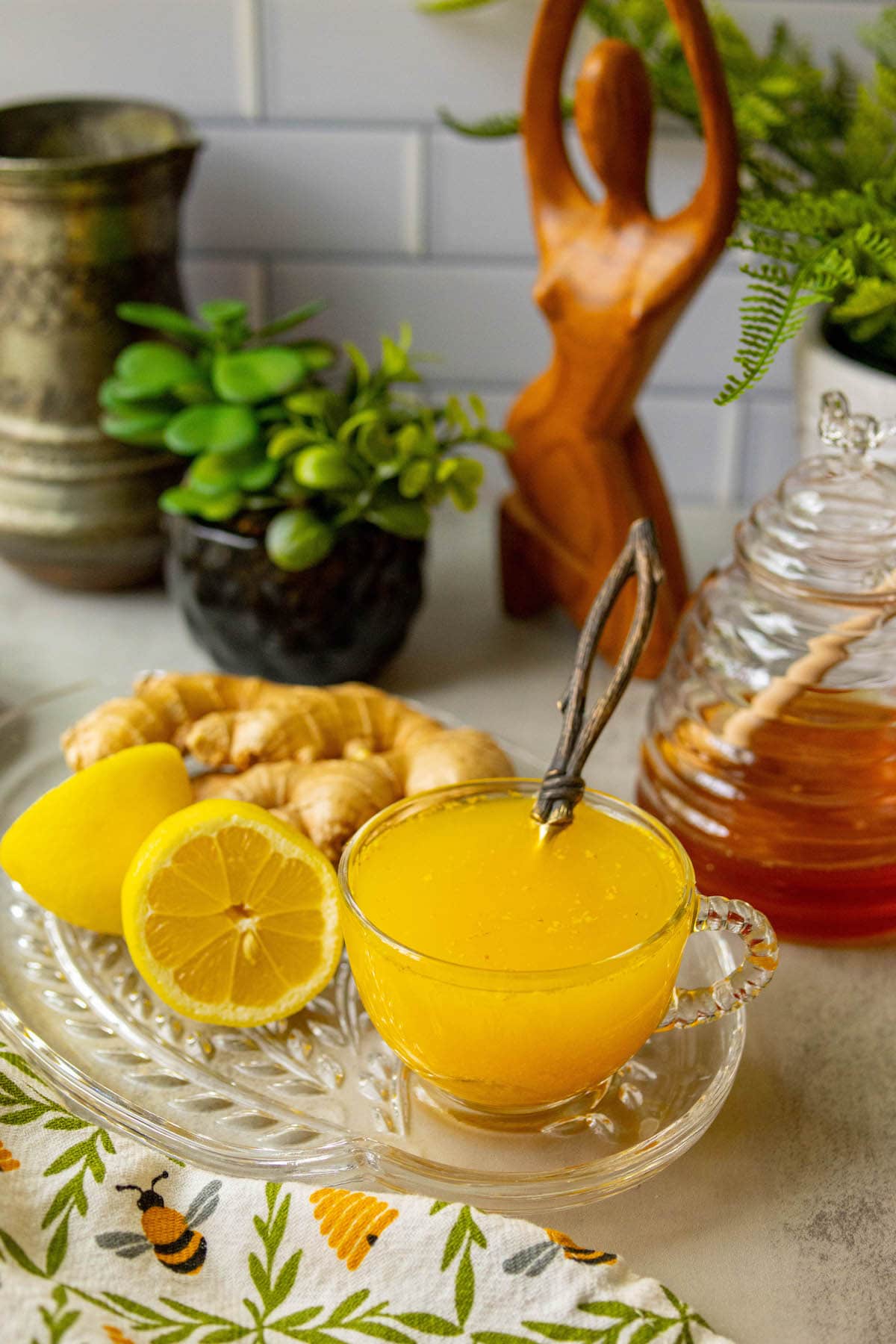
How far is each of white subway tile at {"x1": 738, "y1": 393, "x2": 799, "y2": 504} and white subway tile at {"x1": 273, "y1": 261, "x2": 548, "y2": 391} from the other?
0.68 feet

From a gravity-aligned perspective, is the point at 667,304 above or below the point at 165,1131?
above

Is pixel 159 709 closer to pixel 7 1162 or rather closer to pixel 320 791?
pixel 320 791

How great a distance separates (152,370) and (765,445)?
2.03 ft

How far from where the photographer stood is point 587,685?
66 cm

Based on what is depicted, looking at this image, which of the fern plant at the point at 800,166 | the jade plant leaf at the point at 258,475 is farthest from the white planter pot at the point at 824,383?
the jade plant leaf at the point at 258,475

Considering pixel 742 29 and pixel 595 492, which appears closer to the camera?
pixel 595 492

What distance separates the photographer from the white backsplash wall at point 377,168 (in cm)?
115

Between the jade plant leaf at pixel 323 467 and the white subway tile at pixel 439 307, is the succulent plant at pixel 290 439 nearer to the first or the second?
the jade plant leaf at pixel 323 467

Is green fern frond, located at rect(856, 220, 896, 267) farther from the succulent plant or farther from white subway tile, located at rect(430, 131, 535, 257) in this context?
white subway tile, located at rect(430, 131, 535, 257)

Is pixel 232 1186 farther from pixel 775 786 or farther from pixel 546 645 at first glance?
pixel 546 645

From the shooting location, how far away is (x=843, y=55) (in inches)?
44.3

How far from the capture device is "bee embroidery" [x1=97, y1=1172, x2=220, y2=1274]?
0.53 meters

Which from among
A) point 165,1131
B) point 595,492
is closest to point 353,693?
point 595,492

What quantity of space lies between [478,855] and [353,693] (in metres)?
0.27
